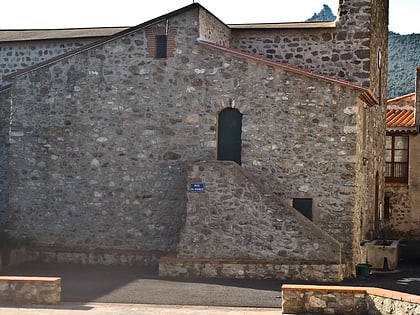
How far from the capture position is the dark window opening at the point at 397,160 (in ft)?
98.7

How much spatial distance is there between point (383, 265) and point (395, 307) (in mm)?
8535

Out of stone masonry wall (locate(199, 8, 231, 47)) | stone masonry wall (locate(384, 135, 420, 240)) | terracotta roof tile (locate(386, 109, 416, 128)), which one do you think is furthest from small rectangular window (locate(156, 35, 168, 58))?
stone masonry wall (locate(384, 135, 420, 240))

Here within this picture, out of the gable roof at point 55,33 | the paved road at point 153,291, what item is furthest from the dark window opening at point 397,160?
the gable roof at point 55,33

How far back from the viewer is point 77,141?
63.7 feet

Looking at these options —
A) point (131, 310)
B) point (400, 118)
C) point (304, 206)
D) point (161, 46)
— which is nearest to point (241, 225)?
point (304, 206)

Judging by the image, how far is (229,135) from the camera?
1858cm

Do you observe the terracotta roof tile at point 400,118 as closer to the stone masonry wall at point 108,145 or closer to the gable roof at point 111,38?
the stone masonry wall at point 108,145

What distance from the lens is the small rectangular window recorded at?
18.9m

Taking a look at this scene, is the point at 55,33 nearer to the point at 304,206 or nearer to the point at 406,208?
the point at 304,206

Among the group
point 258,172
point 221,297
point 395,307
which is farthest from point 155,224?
point 395,307

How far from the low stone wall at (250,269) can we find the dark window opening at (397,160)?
13.8 m

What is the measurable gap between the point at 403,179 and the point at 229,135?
13.9m

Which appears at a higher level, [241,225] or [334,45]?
[334,45]

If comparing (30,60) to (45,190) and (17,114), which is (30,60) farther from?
(45,190)
